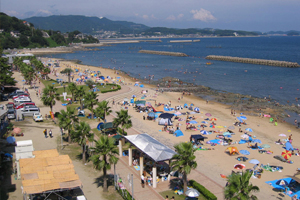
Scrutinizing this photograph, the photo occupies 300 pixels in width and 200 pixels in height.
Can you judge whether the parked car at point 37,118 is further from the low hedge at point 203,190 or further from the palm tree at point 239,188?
the palm tree at point 239,188

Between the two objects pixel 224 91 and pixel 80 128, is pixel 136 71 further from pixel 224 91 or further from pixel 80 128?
pixel 80 128

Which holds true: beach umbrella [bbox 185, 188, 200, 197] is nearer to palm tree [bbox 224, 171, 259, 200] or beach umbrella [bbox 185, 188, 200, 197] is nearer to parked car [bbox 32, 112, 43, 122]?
palm tree [bbox 224, 171, 259, 200]

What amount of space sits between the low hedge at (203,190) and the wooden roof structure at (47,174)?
8.32 m

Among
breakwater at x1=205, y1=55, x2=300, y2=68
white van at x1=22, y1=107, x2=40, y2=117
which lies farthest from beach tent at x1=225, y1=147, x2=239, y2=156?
breakwater at x1=205, y1=55, x2=300, y2=68

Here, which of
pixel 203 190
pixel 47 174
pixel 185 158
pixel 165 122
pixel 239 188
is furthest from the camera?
pixel 165 122

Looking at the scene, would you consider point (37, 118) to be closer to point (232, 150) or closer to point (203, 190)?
point (232, 150)

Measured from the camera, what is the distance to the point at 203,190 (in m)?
19.3

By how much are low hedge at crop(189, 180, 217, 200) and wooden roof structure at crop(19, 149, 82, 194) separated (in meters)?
8.32

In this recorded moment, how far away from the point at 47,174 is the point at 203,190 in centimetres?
1061

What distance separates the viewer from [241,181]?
15.3 metres

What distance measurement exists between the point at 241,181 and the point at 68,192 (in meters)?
11.5

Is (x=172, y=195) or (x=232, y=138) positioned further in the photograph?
(x=232, y=138)

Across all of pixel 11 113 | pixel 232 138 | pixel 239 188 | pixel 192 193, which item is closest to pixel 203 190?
pixel 192 193

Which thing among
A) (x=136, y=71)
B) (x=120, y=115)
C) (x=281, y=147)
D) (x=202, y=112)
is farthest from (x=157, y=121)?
(x=136, y=71)
